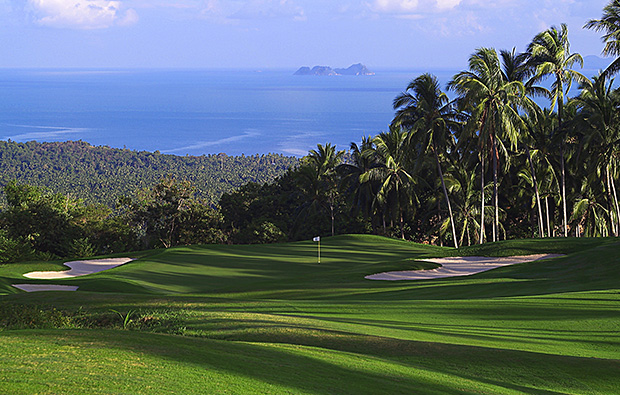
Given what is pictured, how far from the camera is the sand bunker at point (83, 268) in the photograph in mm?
24859

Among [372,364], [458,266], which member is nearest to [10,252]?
[458,266]

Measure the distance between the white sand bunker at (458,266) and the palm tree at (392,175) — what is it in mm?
17083

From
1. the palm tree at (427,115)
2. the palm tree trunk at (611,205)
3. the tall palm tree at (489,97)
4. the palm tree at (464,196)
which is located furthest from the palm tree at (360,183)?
the palm tree trunk at (611,205)

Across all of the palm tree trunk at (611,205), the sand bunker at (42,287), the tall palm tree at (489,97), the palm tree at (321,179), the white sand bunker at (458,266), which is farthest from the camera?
the palm tree at (321,179)

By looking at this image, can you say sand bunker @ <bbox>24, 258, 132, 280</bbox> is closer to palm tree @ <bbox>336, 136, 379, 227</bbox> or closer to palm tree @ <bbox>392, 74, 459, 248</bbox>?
palm tree @ <bbox>392, 74, 459, 248</bbox>

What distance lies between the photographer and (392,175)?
43.9 meters

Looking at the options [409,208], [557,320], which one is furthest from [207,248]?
[557,320]

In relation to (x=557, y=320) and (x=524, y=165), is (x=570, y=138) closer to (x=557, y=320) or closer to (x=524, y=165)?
(x=524, y=165)

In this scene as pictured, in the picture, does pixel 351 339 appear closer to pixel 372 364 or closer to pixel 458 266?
pixel 372 364

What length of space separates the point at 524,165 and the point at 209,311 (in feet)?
115

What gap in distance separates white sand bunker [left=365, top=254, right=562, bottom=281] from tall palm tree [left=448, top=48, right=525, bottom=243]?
9892 millimetres

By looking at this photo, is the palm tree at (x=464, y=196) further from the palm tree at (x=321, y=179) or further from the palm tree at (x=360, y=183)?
the palm tree at (x=321, y=179)

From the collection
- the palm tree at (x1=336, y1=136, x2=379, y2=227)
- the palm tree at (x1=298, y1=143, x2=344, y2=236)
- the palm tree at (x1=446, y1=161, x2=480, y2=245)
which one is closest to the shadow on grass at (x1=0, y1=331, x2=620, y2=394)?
the palm tree at (x1=446, y1=161, x2=480, y2=245)

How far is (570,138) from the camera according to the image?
39156 millimetres
